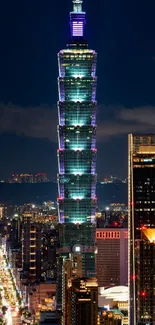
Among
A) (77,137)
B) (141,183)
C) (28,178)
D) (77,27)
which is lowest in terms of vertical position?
(28,178)

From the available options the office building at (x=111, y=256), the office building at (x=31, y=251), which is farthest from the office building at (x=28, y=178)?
the office building at (x=111, y=256)

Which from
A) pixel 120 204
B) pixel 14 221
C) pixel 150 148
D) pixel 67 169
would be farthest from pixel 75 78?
pixel 14 221

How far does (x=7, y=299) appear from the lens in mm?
28453

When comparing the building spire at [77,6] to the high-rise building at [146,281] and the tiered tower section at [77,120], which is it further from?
the high-rise building at [146,281]

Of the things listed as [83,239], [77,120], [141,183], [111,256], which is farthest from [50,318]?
[111,256]

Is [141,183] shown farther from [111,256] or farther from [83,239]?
[111,256]

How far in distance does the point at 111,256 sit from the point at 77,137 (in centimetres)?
473

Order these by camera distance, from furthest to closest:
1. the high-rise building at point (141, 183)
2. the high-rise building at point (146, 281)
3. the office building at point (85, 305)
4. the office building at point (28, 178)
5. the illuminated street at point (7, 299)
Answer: the office building at point (28, 178), the high-rise building at point (141, 183), the illuminated street at point (7, 299), the high-rise building at point (146, 281), the office building at point (85, 305)

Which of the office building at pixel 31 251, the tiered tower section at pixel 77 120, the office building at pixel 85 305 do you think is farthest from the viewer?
the office building at pixel 31 251

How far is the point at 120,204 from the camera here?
37531mm

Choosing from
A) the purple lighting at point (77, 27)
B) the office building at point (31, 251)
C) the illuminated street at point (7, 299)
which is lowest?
the illuminated street at point (7, 299)

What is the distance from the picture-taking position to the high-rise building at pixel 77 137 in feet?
100

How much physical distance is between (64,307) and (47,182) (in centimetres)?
1790

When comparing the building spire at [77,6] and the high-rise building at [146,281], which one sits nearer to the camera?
the high-rise building at [146,281]
